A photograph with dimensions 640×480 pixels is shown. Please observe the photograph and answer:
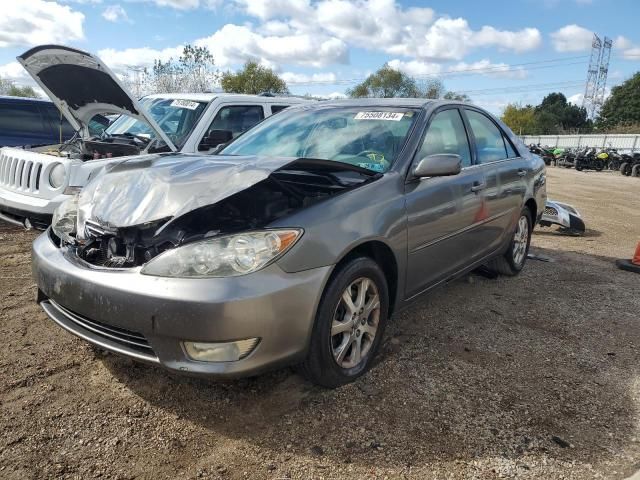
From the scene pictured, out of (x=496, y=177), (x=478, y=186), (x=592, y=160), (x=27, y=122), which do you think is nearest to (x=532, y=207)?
(x=496, y=177)

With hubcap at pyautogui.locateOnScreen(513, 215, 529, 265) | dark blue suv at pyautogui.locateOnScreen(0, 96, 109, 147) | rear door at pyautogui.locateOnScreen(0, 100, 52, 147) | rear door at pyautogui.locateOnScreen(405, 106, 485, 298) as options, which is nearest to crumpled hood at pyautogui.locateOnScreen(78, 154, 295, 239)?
rear door at pyautogui.locateOnScreen(405, 106, 485, 298)

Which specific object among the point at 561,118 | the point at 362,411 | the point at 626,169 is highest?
the point at 561,118

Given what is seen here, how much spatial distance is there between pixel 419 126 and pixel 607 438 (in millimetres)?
2127

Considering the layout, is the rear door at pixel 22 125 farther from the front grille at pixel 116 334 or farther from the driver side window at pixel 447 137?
the driver side window at pixel 447 137

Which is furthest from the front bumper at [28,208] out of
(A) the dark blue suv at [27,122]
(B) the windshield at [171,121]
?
(A) the dark blue suv at [27,122]

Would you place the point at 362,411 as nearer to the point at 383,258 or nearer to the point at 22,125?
the point at 383,258

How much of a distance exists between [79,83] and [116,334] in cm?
399

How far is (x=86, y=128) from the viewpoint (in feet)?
19.7

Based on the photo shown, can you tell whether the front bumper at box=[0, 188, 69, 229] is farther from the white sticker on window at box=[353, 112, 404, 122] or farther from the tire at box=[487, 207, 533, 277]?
the tire at box=[487, 207, 533, 277]

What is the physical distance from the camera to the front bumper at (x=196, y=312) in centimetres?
217

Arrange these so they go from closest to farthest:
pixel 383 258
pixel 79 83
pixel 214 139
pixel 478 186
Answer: pixel 383 258 → pixel 478 186 → pixel 79 83 → pixel 214 139

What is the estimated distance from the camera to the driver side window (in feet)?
11.4

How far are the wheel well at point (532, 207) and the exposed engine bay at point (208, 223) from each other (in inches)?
119

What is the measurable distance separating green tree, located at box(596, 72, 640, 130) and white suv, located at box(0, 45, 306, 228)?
214 ft
